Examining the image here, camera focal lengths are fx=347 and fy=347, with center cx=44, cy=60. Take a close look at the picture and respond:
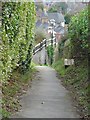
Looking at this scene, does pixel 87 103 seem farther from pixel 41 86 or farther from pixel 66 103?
pixel 41 86

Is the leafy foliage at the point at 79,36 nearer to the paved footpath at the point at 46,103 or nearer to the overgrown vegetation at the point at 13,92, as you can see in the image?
the paved footpath at the point at 46,103

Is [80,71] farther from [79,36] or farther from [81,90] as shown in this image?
[81,90]

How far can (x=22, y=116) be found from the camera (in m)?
7.42

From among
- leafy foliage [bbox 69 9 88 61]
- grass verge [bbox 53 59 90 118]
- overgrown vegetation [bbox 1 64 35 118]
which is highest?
leafy foliage [bbox 69 9 88 61]

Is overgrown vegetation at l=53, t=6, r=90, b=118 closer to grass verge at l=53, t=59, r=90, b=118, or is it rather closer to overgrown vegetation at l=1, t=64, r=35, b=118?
grass verge at l=53, t=59, r=90, b=118

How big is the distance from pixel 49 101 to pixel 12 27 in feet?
7.14

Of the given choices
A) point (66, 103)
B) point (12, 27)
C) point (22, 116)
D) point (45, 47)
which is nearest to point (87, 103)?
point (66, 103)

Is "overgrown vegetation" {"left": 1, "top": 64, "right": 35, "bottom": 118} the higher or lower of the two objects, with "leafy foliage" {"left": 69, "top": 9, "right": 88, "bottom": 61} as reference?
lower

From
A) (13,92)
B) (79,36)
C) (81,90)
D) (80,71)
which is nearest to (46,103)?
(13,92)

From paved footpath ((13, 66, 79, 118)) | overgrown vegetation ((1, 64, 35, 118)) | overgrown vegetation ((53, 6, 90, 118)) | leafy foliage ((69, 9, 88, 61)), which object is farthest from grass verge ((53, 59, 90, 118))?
overgrown vegetation ((1, 64, 35, 118))

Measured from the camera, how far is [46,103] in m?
8.82

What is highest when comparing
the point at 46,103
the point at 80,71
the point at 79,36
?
the point at 79,36

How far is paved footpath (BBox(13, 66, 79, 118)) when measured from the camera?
769cm

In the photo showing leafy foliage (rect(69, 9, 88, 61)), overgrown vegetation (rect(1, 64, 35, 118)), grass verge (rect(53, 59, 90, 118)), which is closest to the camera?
overgrown vegetation (rect(1, 64, 35, 118))
